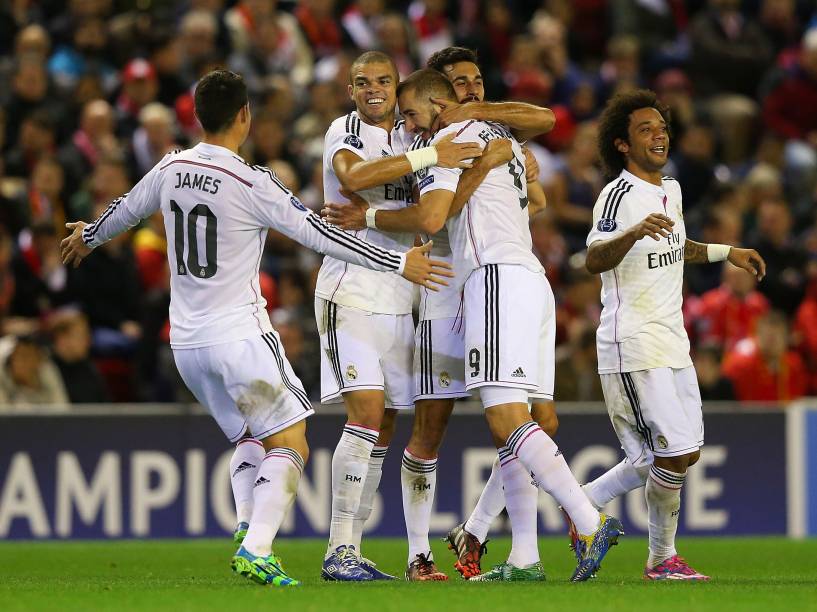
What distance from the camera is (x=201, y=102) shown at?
26.1ft

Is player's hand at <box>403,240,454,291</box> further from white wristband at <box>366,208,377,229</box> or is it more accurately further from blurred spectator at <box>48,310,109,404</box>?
blurred spectator at <box>48,310,109,404</box>

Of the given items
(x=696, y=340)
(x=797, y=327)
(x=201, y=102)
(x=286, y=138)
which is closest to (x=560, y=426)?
(x=696, y=340)

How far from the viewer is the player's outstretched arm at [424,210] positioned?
8.21m

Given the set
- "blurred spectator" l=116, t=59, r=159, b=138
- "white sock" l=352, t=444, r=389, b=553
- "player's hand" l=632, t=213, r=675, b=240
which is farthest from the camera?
"blurred spectator" l=116, t=59, r=159, b=138

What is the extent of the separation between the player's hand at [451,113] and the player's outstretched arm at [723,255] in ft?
4.92

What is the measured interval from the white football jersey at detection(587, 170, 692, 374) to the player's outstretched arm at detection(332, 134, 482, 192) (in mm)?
889

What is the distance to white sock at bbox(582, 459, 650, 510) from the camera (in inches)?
359

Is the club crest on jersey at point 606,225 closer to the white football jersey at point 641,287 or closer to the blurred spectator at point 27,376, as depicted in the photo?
the white football jersey at point 641,287

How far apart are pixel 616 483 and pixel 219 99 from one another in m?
3.13

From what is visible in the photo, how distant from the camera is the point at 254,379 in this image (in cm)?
781

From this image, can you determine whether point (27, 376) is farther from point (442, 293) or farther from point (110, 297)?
point (442, 293)

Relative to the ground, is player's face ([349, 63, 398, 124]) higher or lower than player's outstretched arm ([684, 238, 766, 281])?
higher

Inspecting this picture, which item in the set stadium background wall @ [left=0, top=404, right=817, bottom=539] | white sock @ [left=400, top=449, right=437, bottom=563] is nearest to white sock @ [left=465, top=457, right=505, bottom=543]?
white sock @ [left=400, top=449, right=437, bottom=563]

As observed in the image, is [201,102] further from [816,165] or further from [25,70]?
[816,165]
